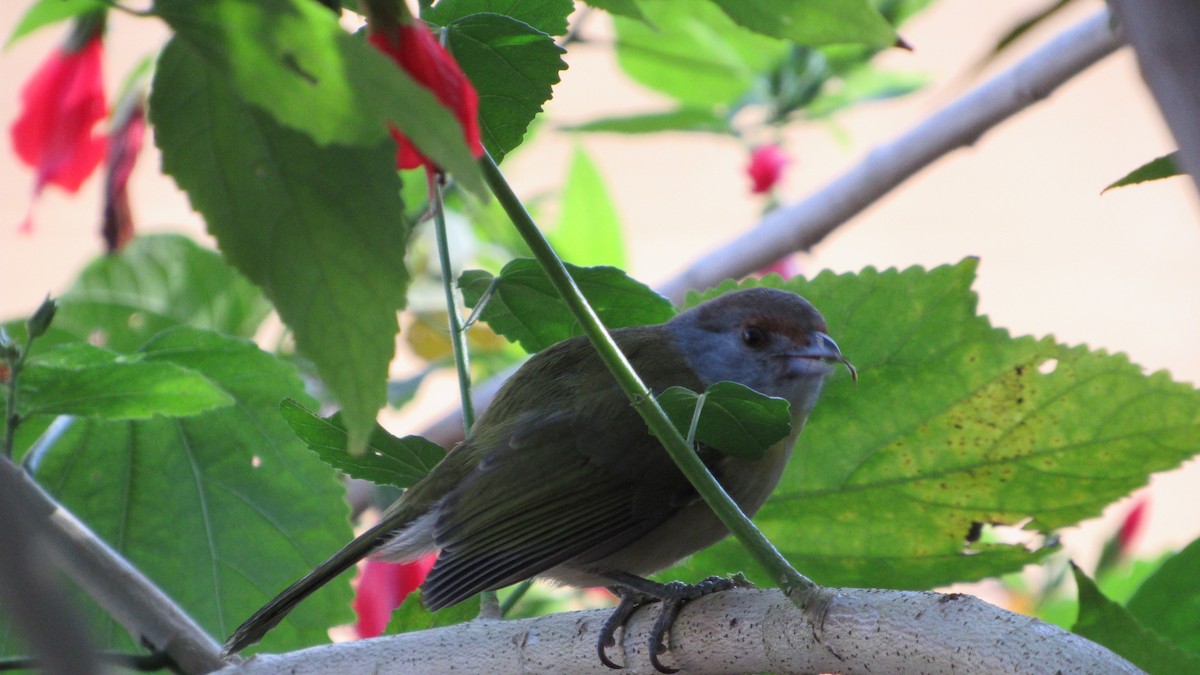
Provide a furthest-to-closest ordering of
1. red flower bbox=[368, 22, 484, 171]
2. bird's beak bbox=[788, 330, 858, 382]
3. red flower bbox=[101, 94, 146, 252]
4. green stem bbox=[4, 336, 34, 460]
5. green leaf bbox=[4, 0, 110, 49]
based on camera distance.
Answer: red flower bbox=[101, 94, 146, 252]
green leaf bbox=[4, 0, 110, 49]
bird's beak bbox=[788, 330, 858, 382]
green stem bbox=[4, 336, 34, 460]
red flower bbox=[368, 22, 484, 171]

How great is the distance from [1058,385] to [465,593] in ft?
1.99

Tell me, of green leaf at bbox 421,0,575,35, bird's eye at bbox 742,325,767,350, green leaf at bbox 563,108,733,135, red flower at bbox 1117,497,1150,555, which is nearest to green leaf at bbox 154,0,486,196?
green leaf at bbox 421,0,575,35

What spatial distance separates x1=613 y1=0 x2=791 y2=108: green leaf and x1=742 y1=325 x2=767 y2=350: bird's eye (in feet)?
2.55

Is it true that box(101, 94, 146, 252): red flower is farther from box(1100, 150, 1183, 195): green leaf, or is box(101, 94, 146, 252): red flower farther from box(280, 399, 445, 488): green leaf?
box(1100, 150, 1183, 195): green leaf

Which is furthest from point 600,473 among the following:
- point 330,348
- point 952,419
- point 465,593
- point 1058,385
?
point 330,348

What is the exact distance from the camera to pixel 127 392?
1.14m

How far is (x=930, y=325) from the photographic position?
1.23 m

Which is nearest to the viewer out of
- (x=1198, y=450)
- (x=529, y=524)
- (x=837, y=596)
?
(x=837, y=596)

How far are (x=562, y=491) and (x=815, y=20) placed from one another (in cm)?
70

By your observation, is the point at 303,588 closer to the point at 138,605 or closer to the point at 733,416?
the point at 138,605

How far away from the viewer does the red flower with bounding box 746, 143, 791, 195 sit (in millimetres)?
2400

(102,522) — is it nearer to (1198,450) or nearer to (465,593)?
(465,593)

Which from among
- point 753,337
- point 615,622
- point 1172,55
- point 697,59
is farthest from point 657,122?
point 1172,55

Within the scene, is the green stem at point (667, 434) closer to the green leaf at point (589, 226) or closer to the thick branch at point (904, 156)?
the thick branch at point (904, 156)
